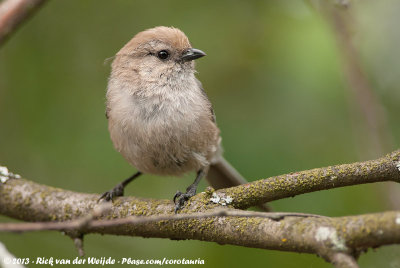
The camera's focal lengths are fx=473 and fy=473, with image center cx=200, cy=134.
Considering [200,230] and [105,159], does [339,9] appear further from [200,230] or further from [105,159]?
[105,159]

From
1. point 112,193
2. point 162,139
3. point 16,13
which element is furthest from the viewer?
point 112,193

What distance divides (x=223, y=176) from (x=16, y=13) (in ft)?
8.86

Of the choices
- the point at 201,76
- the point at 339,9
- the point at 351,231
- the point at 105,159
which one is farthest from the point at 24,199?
the point at 339,9

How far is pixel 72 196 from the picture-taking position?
149 inches

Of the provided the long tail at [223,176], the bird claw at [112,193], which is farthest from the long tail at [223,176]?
the bird claw at [112,193]

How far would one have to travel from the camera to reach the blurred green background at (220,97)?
4.21m

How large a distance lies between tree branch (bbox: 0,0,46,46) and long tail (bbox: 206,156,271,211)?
2401 mm

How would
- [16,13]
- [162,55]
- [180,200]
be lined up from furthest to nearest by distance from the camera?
[162,55] → [180,200] → [16,13]

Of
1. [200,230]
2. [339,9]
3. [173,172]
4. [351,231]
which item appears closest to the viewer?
[351,231]

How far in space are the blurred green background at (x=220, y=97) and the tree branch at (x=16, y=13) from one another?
147 centimetres

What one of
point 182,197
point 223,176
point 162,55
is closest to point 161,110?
point 162,55

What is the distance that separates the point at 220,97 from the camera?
510 centimetres

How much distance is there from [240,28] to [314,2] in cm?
132

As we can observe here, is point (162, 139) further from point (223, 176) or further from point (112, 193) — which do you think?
point (223, 176)
